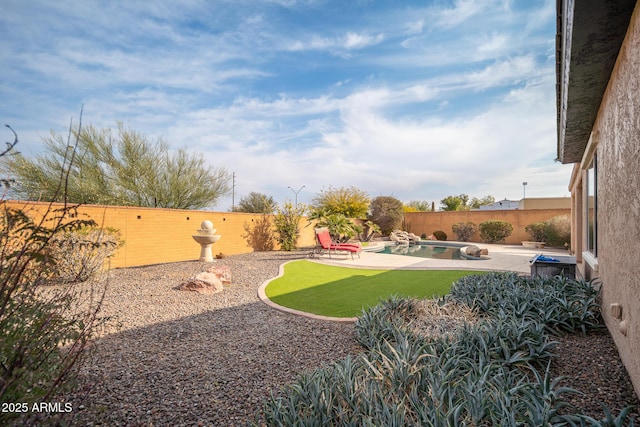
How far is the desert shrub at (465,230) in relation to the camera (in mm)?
20984

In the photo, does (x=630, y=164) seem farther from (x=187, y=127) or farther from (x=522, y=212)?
(x=522, y=212)

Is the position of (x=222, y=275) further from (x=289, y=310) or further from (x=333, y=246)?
(x=333, y=246)

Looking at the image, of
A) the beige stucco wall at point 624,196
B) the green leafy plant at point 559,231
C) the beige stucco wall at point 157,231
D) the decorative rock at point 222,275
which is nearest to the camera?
the beige stucco wall at point 624,196

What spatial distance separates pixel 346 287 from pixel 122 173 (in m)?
13.3

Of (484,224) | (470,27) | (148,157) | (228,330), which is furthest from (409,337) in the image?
(484,224)

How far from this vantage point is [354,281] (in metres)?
7.98

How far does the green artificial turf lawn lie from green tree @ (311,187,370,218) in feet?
32.7

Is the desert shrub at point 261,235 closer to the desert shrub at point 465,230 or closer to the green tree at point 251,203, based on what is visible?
the green tree at point 251,203

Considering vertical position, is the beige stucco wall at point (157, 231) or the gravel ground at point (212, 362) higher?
the beige stucco wall at point (157, 231)

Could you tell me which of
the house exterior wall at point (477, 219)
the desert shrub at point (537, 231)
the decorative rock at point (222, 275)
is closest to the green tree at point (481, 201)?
the house exterior wall at point (477, 219)

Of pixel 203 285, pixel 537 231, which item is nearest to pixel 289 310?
pixel 203 285

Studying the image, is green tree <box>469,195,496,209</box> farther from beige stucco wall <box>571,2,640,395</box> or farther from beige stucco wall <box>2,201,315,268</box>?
beige stucco wall <box>571,2,640,395</box>

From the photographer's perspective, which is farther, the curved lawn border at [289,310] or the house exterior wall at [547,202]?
the house exterior wall at [547,202]

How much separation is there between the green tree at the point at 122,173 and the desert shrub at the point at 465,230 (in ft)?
51.6
